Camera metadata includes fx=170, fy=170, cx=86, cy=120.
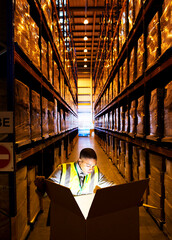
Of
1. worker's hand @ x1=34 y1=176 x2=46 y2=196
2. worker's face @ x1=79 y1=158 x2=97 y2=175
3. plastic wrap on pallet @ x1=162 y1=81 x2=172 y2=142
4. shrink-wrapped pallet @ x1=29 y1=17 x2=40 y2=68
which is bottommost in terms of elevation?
worker's face @ x1=79 y1=158 x2=97 y2=175

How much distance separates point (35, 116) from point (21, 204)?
3.58 ft

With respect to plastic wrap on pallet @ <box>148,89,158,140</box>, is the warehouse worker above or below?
below

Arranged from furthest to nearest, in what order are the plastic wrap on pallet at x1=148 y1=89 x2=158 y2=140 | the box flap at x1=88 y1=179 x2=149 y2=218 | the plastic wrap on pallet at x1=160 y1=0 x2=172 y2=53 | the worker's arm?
the plastic wrap on pallet at x1=148 y1=89 x2=158 y2=140, the worker's arm, the plastic wrap on pallet at x1=160 y1=0 x2=172 y2=53, the box flap at x1=88 y1=179 x2=149 y2=218

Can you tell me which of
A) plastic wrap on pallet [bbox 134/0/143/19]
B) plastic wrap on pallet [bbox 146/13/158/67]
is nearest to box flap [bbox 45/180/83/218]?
plastic wrap on pallet [bbox 146/13/158/67]

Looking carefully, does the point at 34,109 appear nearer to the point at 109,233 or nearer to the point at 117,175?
the point at 109,233

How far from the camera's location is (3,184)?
1610mm

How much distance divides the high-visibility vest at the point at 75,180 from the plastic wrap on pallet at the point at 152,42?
1.71m

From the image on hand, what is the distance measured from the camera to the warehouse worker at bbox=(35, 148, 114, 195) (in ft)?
6.82

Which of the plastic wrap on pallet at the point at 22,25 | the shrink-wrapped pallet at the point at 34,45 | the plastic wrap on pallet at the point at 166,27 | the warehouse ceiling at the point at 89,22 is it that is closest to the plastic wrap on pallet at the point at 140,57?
the plastic wrap on pallet at the point at 166,27

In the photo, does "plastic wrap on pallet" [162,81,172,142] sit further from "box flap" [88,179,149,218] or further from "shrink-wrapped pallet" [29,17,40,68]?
"shrink-wrapped pallet" [29,17,40,68]

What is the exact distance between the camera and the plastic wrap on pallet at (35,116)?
7.33 ft

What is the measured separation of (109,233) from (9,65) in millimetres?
1493

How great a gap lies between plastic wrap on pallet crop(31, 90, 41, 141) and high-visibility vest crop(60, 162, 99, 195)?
1.98ft

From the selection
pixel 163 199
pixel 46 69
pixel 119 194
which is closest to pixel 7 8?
pixel 46 69
